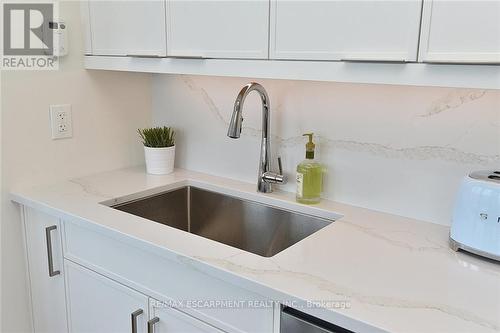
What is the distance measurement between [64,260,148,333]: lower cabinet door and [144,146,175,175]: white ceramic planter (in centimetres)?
50

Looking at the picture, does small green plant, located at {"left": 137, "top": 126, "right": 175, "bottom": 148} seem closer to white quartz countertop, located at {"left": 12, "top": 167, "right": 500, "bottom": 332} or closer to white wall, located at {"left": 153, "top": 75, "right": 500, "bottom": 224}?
white wall, located at {"left": 153, "top": 75, "right": 500, "bottom": 224}

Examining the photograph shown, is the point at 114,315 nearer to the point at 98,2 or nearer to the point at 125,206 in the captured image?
the point at 125,206

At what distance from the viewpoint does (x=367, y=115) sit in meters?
1.41

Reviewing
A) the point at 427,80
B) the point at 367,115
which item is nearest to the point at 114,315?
the point at 367,115

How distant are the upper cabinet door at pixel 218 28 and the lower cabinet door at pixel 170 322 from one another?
711 mm

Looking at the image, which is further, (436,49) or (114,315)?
(114,315)

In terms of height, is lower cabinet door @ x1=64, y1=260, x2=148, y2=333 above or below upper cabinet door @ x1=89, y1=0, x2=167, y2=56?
below

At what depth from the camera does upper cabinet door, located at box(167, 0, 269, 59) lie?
1243 millimetres

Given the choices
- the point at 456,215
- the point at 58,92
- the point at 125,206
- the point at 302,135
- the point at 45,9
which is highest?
the point at 45,9

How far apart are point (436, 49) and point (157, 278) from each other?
34.9 inches

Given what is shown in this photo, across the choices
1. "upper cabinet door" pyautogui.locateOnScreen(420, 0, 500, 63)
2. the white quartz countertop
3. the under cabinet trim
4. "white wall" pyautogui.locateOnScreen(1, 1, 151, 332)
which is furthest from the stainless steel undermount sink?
"upper cabinet door" pyautogui.locateOnScreen(420, 0, 500, 63)

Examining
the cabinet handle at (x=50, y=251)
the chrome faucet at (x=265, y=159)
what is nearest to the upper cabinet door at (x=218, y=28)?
the chrome faucet at (x=265, y=159)

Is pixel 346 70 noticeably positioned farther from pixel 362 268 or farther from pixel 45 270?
pixel 45 270

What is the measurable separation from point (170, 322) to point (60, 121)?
89 centimetres
